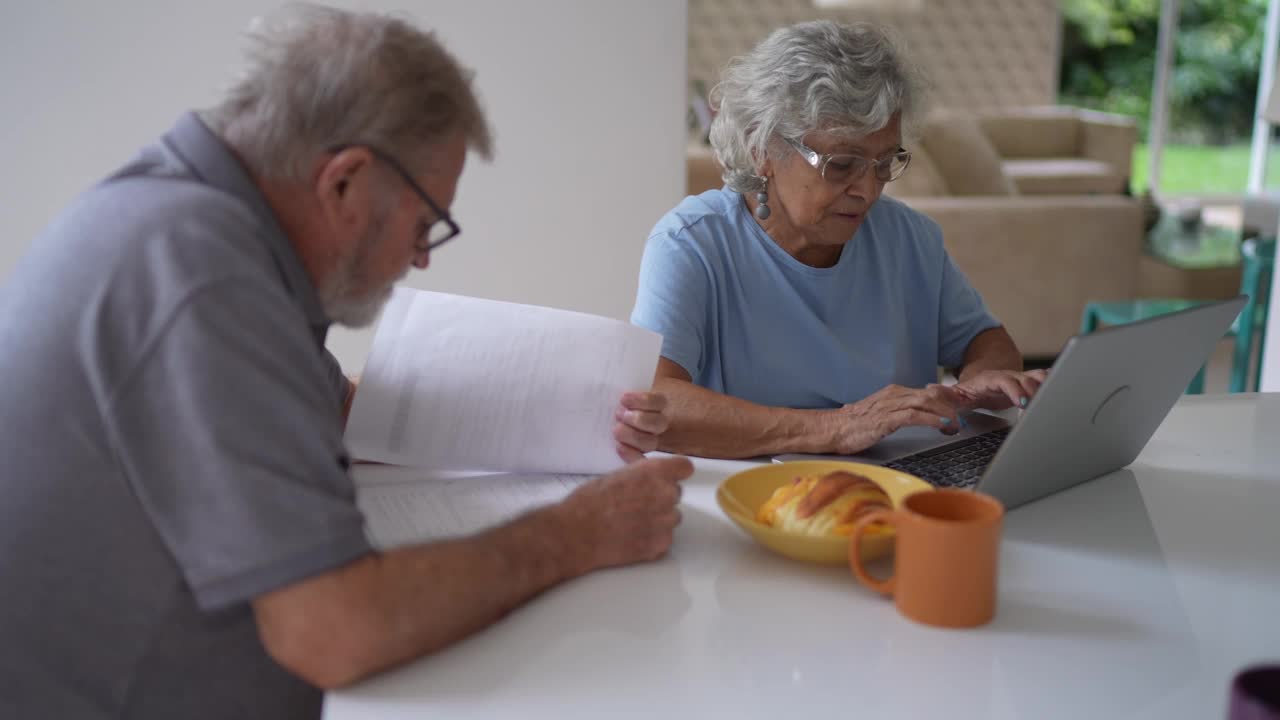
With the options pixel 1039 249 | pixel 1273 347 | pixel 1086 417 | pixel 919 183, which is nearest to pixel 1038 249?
pixel 1039 249

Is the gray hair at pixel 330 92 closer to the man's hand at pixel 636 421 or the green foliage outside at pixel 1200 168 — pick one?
the man's hand at pixel 636 421

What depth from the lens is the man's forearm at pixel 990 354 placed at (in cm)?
170

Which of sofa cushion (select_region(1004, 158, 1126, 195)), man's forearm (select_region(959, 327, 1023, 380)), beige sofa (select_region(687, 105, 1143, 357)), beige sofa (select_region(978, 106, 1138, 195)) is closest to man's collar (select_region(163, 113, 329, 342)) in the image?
man's forearm (select_region(959, 327, 1023, 380))

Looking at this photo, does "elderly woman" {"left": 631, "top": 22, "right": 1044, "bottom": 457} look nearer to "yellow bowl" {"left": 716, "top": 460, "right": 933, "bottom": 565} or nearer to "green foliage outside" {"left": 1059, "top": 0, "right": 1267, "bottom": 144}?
"yellow bowl" {"left": 716, "top": 460, "right": 933, "bottom": 565}

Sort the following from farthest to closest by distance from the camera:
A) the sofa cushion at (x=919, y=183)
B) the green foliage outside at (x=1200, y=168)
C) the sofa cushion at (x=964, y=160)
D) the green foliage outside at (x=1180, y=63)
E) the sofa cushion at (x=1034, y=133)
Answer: the green foliage outside at (x=1200, y=168), the green foliage outside at (x=1180, y=63), the sofa cushion at (x=1034, y=133), the sofa cushion at (x=964, y=160), the sofa cushion at (x=919, y=183)

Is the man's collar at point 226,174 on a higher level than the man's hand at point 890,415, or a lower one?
higher

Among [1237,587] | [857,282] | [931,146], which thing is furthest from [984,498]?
[931,146]

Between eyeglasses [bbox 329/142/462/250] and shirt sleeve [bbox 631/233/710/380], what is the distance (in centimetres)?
56

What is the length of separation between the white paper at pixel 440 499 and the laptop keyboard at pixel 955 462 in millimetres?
368

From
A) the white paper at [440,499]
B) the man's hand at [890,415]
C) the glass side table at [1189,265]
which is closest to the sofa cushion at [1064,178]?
the glass side table at [1189,265]

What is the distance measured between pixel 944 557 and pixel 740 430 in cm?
56

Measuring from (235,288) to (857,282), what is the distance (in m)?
1.10

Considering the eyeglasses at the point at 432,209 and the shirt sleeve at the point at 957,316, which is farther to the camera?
the shirt sleeve at the point at 957,316

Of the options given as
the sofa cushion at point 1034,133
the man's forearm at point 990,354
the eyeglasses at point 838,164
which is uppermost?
the eyeglasses at point 838,164
